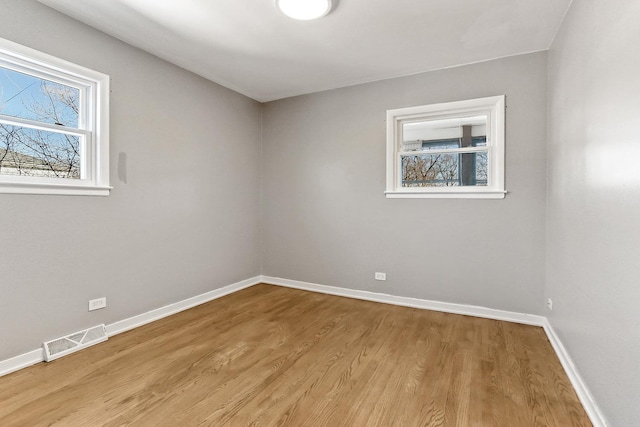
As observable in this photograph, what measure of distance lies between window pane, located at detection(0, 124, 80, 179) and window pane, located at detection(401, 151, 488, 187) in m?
3.28

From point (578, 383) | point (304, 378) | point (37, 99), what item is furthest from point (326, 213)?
point (37, 99)

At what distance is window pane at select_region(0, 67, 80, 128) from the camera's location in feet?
7.13

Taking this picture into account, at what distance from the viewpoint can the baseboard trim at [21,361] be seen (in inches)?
81.6

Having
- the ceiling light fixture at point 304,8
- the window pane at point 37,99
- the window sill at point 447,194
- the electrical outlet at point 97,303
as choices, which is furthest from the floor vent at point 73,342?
the window sill at point 447,194

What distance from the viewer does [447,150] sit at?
3.38m

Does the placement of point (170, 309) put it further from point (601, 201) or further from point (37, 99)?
point (601, 201)

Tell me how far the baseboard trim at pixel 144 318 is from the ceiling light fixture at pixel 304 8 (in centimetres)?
300

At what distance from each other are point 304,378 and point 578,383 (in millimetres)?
1720

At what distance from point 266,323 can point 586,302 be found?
8.18 ft

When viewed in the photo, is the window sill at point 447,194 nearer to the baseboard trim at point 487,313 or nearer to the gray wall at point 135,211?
the baseboard trim at point 487,313

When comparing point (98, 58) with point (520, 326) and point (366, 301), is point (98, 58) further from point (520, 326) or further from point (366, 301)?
point (520, 326)

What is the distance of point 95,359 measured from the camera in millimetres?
2275

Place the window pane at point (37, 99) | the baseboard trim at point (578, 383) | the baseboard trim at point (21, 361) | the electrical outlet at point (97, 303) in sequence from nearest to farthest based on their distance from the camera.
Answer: the baseboard trim at point (578, 383), the baseboard trim at point (21, 361), the window pane at point (37, 99), the electrical outlet at point (97, 303)

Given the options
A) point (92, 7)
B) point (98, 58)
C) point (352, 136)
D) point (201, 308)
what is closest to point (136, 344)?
point (201, 308)
